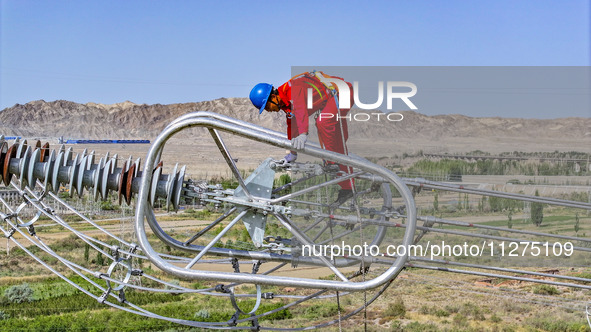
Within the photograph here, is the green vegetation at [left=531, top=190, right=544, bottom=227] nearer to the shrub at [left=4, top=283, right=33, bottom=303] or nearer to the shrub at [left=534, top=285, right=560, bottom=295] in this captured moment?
the shrub at [left=534, top=285, right=560, bottom=295]

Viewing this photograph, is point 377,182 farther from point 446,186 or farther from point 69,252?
point 69,252

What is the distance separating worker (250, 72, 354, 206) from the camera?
4828mm

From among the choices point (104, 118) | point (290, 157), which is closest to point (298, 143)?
point (290, 157)

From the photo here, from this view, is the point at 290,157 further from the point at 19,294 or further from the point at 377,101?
the point at 19,294

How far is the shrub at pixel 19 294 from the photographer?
62.3ft

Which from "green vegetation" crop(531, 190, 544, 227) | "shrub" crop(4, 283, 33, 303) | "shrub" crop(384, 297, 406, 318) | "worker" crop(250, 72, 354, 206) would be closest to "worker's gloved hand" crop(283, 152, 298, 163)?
"worker" crop(250, 72, 354, 206)

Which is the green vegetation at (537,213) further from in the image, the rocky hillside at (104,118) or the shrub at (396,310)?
the rocky hillside at (104,118)

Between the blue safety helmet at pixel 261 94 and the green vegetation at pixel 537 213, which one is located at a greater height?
the blue safety helmet at pixel 261 94

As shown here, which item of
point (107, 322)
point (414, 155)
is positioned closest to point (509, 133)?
point (414, 155)

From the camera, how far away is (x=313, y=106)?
4.93 m

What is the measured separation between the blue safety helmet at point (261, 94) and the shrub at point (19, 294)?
1653cm

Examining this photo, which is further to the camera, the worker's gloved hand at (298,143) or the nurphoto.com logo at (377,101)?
the nurphoto.com logo at (377,101)

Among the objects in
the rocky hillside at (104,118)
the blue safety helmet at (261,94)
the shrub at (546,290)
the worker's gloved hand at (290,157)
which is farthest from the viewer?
the rocky hillside at (104,118)

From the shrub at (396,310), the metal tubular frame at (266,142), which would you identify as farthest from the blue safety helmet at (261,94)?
the shrub at (396,310)
